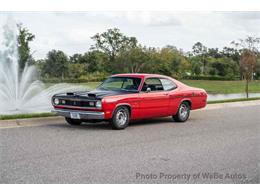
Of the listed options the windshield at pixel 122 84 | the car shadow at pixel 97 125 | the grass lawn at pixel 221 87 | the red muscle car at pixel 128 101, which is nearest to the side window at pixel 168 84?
the red muscle car at pixel 128 101

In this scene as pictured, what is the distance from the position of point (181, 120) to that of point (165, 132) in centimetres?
222

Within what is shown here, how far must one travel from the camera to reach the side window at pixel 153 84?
12759mm

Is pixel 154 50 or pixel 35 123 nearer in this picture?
pixel 35 123

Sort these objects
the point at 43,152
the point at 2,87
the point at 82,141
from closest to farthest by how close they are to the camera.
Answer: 1. the point at 43,152
2. the point at 82,141
3. the point at 2,87

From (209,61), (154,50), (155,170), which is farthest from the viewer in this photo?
(209,61)

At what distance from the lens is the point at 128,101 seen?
11859 mm

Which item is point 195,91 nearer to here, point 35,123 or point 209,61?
point 35,123

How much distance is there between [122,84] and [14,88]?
25.0ft

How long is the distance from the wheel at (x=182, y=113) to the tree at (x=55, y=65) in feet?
92.6

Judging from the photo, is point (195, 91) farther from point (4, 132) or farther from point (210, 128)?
point (4, 132)

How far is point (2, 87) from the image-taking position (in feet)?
60.8

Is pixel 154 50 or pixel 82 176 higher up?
pixel 154 50

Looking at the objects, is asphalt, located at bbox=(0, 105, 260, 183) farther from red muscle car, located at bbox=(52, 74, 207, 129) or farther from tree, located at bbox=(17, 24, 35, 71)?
tree, located at bbox=(17, 24, 35, 71)

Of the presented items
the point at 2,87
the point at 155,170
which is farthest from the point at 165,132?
the point at 2,87
